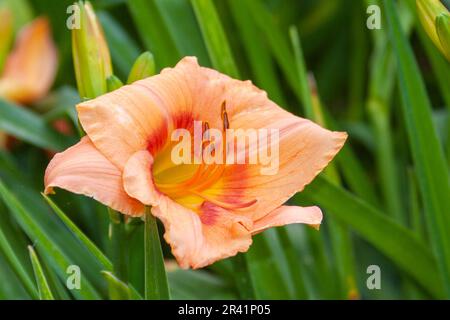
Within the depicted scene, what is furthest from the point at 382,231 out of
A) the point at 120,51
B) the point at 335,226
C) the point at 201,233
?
the point at 120,51

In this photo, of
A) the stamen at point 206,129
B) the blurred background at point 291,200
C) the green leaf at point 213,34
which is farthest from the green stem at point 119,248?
the green leaf at point 213,34

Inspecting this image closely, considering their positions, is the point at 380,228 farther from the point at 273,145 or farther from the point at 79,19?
the point at 79,19

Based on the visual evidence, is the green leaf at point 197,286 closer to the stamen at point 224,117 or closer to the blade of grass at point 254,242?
the blade of grass at point 254,242

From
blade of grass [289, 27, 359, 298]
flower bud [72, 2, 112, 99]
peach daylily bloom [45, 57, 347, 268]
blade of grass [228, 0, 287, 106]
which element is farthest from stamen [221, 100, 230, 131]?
blade of grass [228, 0, 287, 106]

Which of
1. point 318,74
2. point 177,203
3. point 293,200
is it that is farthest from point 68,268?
point 318,74

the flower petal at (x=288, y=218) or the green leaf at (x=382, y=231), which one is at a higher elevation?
the flower petal at (x=288, y=218)

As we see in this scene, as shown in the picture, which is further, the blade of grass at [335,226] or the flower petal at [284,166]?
the blade of grass at [335,226]

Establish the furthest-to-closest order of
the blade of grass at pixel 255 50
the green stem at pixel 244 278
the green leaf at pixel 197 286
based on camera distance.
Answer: the blade of grass at pixel 255 50
the green leaf at pixel 197 286
the green stem at pixel 244 278
